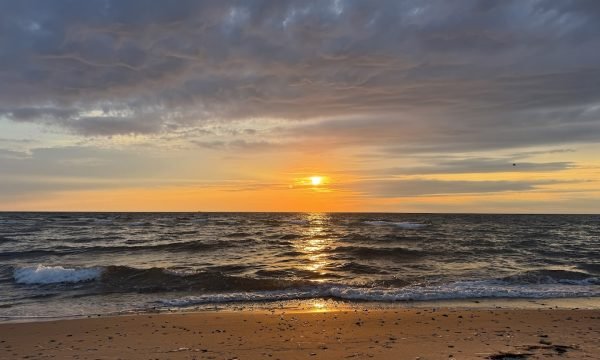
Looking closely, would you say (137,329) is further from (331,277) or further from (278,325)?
(331,277)

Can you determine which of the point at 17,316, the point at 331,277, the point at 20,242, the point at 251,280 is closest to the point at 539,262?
the point at 331,277

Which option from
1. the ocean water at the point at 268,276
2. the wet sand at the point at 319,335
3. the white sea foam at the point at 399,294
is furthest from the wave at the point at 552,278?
the wet sand at the point at 319,335

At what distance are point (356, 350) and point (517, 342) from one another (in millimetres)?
2858

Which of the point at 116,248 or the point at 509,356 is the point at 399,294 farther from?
the point at 116,248

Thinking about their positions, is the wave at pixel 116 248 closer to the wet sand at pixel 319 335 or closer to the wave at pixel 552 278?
the wave at pixel 552 278

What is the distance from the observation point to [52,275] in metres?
16.9

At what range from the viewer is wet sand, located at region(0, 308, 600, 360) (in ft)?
24.2

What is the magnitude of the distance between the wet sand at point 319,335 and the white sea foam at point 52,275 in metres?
7.05

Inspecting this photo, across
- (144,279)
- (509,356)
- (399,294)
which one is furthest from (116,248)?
(509,356)

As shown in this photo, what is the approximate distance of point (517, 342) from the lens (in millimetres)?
7926

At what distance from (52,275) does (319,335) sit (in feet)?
41.6

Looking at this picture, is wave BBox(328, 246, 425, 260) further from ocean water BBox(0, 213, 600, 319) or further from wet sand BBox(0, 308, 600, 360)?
wet sand BBox(0, 308, 600, 360)

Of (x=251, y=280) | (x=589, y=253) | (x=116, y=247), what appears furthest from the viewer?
(x=116, y=247)

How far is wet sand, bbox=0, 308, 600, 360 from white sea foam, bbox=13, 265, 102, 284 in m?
7.05
